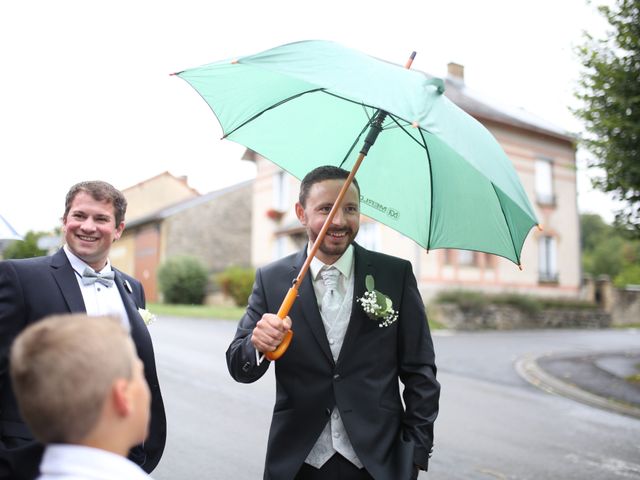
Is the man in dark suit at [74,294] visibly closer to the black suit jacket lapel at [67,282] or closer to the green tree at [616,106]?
the black suit jacket lapel at [67,282]

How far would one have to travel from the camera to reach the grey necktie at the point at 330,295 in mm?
2865

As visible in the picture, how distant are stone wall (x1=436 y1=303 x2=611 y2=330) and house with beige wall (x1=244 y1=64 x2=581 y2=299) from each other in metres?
1.36

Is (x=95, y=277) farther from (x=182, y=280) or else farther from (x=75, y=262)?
(x=182, y=280)

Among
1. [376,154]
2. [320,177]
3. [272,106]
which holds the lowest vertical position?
[320,177]

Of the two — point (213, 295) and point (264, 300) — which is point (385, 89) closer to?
point (264, 300)

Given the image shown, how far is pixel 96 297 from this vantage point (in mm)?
2945

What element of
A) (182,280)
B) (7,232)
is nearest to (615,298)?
(182,280)

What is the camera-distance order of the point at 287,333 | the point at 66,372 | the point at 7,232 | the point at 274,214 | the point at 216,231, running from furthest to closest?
1. the point at 216,231
2. the point at 274,214
3. the point at 7,232
4. the point at 287,333
5. the point at 66,372

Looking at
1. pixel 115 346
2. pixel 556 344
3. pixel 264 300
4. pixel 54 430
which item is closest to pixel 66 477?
pixel 54 430

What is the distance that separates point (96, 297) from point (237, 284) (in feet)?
88.9

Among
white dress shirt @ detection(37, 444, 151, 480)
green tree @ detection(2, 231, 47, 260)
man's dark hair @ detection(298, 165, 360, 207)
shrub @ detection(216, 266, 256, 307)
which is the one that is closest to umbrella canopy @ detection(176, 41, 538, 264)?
man's dark hair @ detection(298, 165, 360, 207)

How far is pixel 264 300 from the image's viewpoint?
2928 millimetres

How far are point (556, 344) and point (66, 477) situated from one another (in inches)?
763

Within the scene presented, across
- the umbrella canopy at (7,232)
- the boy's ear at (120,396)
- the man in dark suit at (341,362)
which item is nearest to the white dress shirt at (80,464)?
the boy's ear at (120,396)
